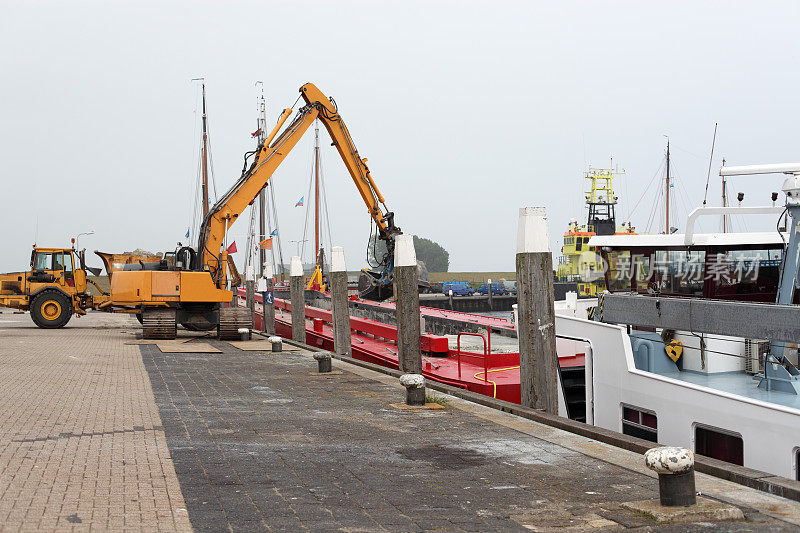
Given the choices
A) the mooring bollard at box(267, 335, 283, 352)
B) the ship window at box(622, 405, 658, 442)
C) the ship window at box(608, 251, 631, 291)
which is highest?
the ship window at box(608, 251, 631, 291)

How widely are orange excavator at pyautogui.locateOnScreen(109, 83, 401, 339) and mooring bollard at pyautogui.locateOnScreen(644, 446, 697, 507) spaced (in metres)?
20.1

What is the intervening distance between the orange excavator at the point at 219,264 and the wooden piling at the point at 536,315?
1534 centimetres

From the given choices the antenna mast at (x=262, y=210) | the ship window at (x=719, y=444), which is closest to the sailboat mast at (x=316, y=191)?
the antenna mast at (x=262, y=210)

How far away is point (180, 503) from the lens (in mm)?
6234

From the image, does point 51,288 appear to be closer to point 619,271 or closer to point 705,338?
point 619,271

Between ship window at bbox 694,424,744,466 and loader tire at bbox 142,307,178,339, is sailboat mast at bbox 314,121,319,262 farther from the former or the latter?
ship window at bbox 694,424,744,466

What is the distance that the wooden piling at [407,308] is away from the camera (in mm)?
15508

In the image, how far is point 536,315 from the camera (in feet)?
35.7

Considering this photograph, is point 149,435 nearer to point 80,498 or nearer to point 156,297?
point 80,498

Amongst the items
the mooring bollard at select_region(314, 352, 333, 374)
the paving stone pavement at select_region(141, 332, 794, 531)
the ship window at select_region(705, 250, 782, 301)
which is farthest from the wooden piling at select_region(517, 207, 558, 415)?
the mooring bollard at select_region(314, 352, 333, 374)

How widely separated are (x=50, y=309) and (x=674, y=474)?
29684mm

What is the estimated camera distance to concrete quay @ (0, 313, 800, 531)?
585 cm

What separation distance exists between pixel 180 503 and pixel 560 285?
58556 mm

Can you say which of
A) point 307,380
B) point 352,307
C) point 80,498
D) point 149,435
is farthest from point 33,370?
point 352,307
